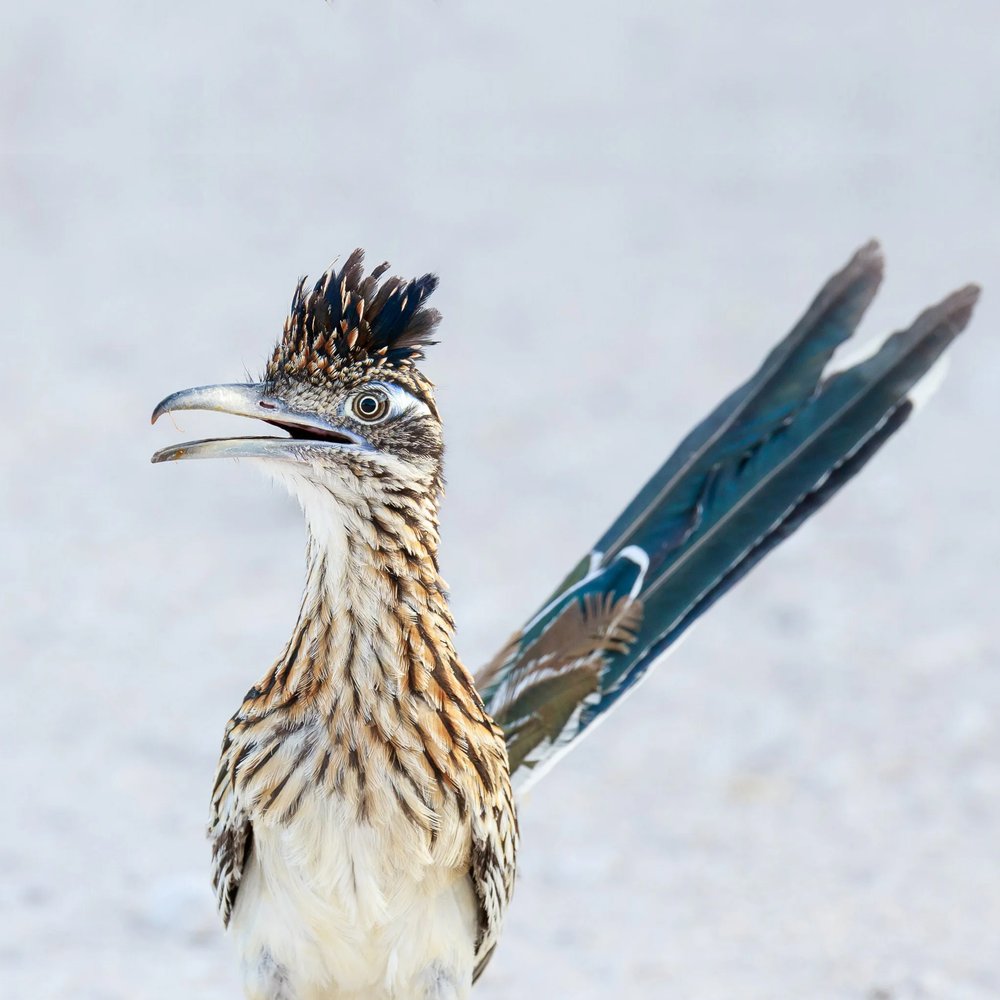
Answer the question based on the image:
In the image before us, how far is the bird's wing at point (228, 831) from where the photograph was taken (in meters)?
3.63

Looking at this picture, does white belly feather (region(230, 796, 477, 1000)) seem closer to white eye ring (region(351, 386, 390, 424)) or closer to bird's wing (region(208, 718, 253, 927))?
bird's wing (region(208, 718, 253, 927))

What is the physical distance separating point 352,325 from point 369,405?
171 mm

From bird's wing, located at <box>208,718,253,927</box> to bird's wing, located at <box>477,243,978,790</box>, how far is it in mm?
917

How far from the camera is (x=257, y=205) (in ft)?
32.3

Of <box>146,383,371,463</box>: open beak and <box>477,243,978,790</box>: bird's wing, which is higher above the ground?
<box>477,243,978,790</box>: bird's wing

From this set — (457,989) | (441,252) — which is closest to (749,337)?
(441,252)

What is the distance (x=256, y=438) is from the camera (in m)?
3.29

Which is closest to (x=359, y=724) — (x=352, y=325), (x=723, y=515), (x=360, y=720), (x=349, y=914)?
(x=360, y=720)

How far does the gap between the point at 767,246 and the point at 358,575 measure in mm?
6682

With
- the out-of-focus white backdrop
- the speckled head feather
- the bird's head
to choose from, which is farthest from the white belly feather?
the out-of-focus white backdrop

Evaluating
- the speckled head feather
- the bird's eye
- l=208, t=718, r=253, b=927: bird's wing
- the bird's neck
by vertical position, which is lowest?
l=208, t=718, r=253, b=927: bird's wing

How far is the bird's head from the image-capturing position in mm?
3367

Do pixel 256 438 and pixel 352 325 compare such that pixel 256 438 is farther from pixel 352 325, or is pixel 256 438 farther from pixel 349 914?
pixel 349 914

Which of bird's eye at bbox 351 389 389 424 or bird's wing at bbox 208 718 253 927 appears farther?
bird's wing at bbox 208 718 253 927
